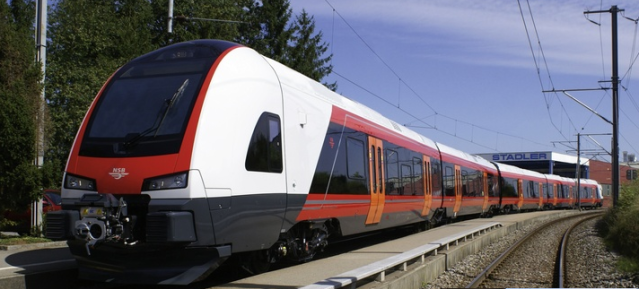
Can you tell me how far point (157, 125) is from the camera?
748 cm

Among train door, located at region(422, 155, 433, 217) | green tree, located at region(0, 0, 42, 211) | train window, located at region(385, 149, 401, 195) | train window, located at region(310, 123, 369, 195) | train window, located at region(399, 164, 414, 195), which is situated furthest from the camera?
train door, located at region(422, 155, 433, 217)

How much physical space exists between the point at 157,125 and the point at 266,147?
150 cm

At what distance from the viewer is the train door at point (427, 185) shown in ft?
58.5

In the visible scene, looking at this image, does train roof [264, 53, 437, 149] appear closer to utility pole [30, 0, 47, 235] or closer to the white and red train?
the white and red train

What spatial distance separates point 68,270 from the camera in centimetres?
837

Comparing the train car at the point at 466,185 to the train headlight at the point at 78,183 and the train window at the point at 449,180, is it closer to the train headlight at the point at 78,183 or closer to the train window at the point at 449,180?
the train window at the point at 449,180

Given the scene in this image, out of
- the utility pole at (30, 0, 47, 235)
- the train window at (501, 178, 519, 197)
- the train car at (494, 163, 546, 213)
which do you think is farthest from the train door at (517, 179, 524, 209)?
the utility pole at (30, 0, 47, 235)

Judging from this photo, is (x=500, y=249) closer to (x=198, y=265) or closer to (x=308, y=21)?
(x=198, y=265)

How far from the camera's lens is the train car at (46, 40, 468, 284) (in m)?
7.05

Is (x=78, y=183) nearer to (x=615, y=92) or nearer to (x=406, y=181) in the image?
(x=406, y=181)

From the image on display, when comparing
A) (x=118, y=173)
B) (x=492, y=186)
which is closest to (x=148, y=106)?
(x=118, y=173)

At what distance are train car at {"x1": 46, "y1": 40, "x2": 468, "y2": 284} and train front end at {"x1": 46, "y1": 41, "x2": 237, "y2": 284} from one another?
0.05 feet

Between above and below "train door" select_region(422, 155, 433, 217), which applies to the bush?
below

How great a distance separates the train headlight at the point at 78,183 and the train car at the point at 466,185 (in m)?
13.3
